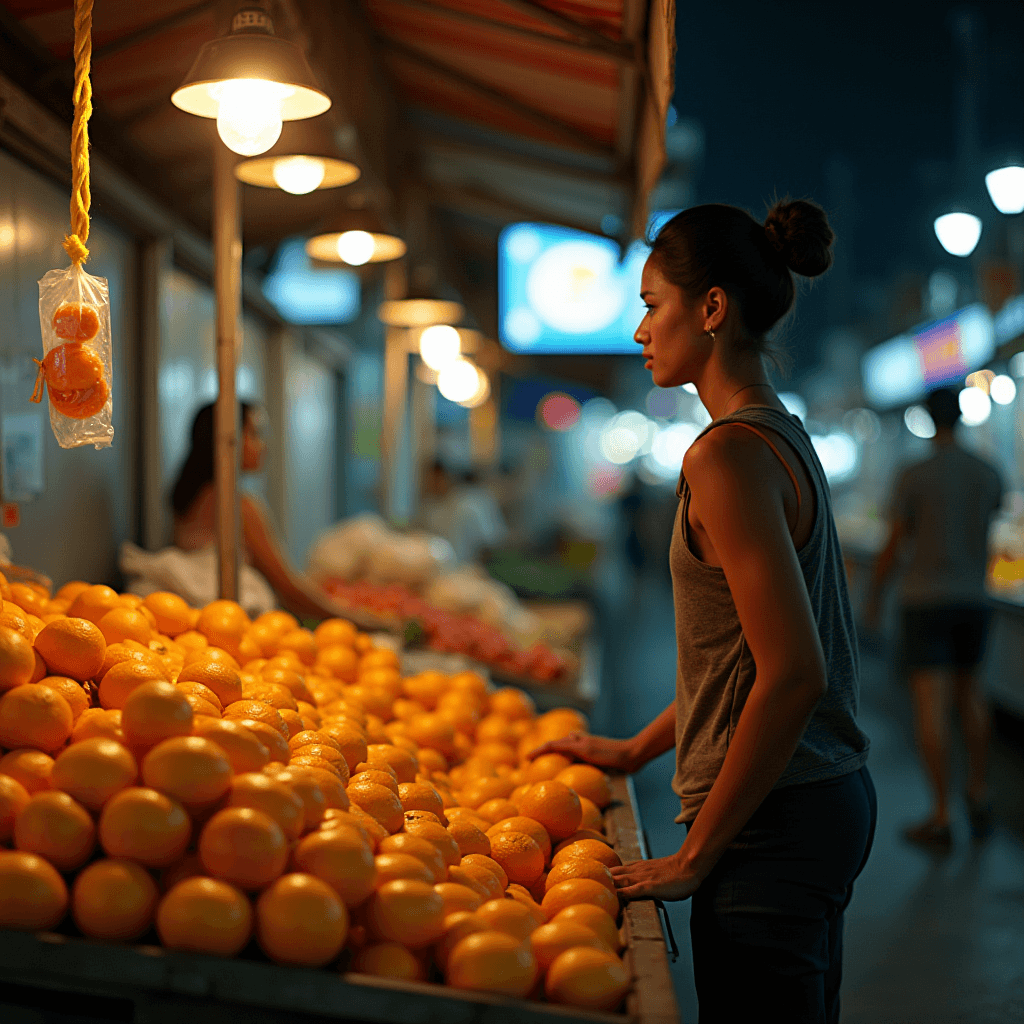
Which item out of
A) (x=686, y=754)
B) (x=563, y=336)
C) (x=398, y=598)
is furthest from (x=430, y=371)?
(x=686, y=754)

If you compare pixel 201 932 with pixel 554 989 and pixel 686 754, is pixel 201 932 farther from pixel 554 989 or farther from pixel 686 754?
pixel 686 754

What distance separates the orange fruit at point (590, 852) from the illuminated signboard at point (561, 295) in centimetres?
540

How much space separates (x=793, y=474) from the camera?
1530mm

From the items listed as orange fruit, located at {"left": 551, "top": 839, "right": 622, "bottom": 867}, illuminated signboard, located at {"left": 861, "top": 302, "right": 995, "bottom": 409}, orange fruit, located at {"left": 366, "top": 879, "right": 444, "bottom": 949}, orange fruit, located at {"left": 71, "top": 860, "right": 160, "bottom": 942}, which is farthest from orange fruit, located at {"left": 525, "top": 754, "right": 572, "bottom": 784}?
illuminated signboard, located at {"left": 861, "top": 302, "right": 995, "bottom": 409}

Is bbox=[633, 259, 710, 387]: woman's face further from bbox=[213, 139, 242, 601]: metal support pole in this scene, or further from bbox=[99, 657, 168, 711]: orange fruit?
bbox=[213, 139, 242, 601]: metal support pole

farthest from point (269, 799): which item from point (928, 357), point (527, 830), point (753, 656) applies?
point (928, 357)

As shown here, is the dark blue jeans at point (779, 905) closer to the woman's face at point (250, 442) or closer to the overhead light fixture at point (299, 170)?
the overhead light fixture at point (299, 170)

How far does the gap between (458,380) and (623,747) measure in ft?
18.5

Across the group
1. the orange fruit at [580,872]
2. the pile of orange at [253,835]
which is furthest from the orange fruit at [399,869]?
the orange fruit at [580,872]

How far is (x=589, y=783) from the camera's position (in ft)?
6.95

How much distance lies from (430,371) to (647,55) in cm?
609

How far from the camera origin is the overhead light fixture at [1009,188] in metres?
6.49

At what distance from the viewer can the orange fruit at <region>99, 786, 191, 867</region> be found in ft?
4.19

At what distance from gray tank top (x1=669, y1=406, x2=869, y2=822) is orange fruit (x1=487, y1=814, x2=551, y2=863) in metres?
0.30
